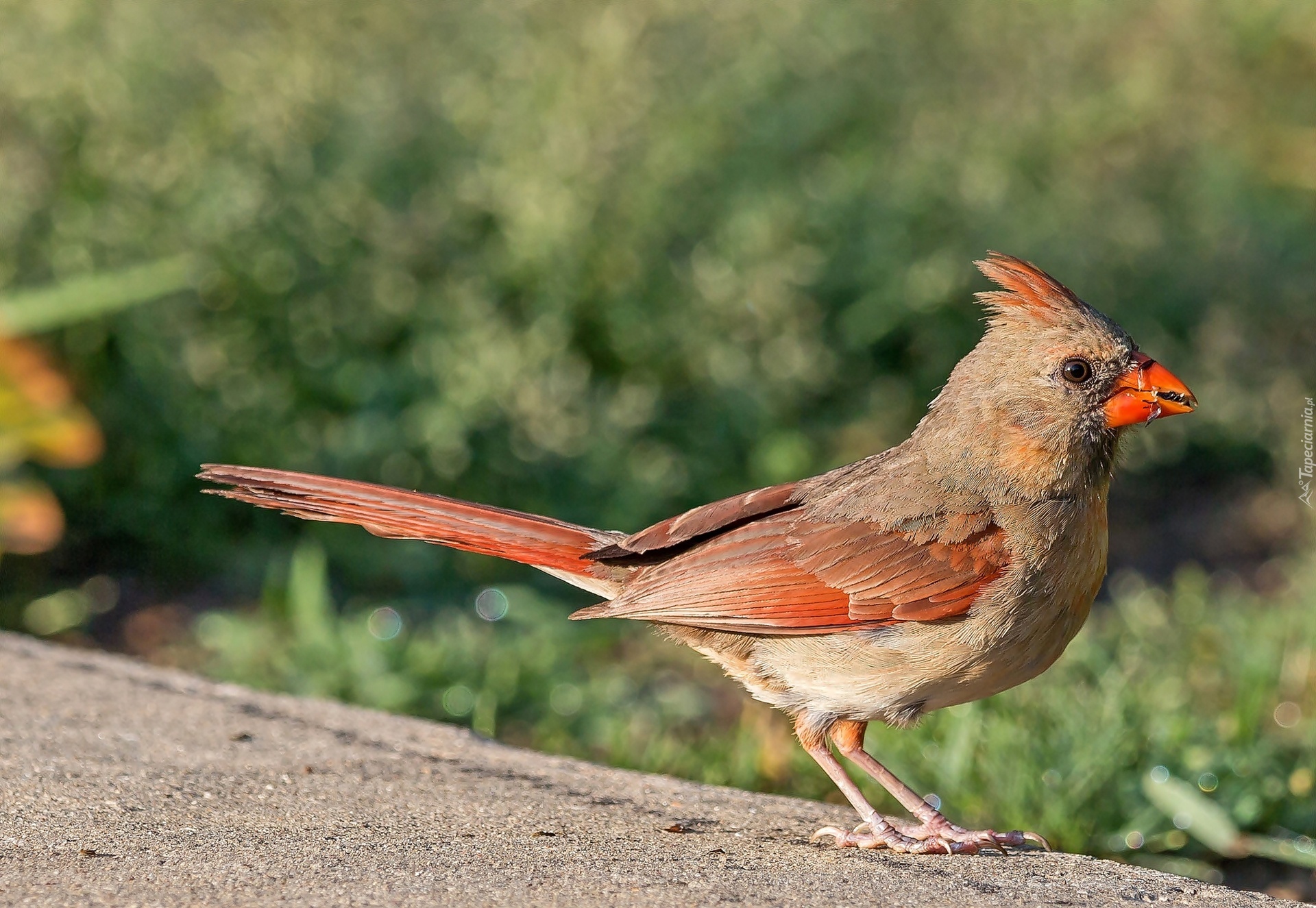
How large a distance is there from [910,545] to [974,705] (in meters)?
1.00

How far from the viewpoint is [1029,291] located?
11.6 feet

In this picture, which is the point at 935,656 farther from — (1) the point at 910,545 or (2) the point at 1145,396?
(2) the point at 1145,396

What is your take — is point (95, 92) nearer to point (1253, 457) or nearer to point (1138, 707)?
point (1138, 707)

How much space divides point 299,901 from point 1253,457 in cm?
583

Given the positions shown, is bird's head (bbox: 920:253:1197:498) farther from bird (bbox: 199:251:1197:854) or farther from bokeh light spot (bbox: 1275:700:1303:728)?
bokeh light spot (bbox: 1275:700:1303:728)

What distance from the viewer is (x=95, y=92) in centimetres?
613

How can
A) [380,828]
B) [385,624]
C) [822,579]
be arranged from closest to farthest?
[380,828] < [822,579] < [385,624]

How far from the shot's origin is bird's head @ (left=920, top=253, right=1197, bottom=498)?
3.48 meters

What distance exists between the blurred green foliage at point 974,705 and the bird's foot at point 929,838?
0.60 m

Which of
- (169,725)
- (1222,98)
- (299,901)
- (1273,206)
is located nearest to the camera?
(299,901)

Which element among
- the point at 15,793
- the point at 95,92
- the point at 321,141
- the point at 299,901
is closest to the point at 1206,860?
the point at 299,901

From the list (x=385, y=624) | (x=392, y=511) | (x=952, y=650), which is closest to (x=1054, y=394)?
(x=952, y=650)

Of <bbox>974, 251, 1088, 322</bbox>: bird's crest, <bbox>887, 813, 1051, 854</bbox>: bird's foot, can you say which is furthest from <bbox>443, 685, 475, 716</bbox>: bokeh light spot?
<bbox>974, 251, 1088, 322</bbox>: bird's crest

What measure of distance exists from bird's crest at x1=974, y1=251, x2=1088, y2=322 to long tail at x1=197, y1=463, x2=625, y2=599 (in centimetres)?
122
